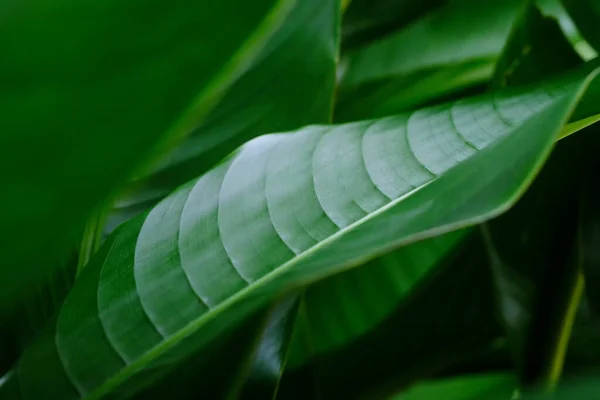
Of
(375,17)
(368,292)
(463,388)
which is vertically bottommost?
(463,388)

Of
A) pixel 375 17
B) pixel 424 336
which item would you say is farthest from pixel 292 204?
pixel 375 17

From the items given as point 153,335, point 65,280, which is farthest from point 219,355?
point 65,280

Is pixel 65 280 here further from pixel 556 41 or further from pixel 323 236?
pixel 556 41

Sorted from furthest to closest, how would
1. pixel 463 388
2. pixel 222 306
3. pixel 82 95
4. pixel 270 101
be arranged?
pixel 463 388, pixel 270 101, pixel 222 306, pixel 82 95

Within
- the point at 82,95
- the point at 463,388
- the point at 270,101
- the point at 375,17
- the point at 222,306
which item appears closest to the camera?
the point at 82,95

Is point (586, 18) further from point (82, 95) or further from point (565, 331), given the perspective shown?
point (82, 95)

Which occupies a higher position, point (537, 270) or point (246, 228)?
point (246, 228)

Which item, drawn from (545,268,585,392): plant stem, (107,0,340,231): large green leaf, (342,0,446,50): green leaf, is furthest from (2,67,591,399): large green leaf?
(342,0,446,50): green leaf
